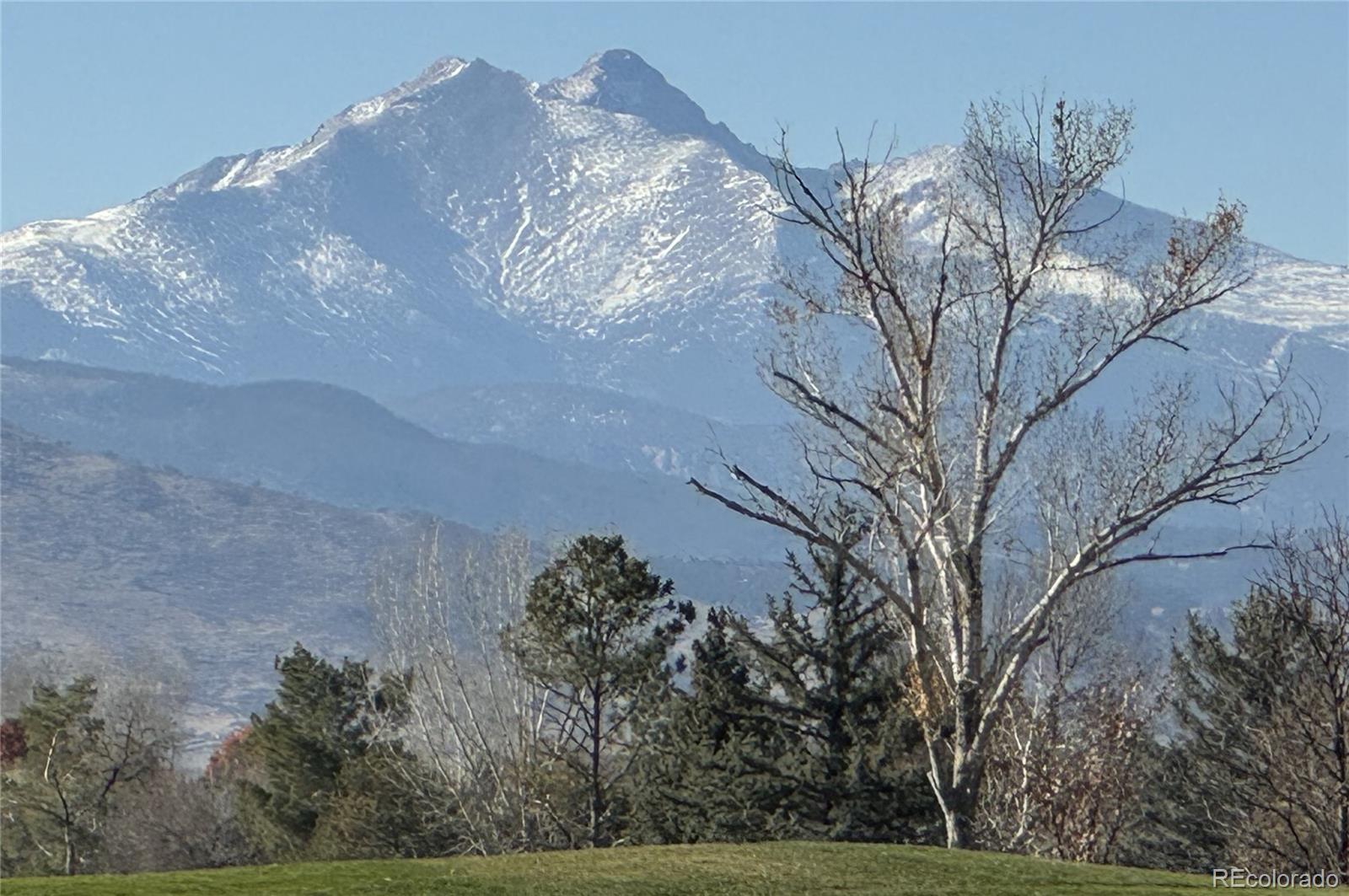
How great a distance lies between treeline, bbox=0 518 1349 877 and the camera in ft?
120

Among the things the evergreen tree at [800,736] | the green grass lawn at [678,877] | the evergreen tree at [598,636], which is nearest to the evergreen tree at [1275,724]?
the evergreen tree at [800,736]

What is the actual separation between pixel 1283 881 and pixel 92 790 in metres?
42.1

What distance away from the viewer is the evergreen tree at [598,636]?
40.1m

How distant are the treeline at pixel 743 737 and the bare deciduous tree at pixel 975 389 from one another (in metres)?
1.61

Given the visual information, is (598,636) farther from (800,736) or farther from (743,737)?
(800,736)

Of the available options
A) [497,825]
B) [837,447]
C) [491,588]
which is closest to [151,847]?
[491,588]

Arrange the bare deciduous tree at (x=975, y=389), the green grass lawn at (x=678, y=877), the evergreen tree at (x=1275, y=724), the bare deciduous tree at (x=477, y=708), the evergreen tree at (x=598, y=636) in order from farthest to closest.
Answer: the bare deciduous tree at (x=477, y=708) < the evergreen tree at (x=598, y=636) < the evergreen tree at (x=1275, y=724) < the bare deciduous tree at (x=975, y=389) < the green grass lawn at (x=678, y=877)

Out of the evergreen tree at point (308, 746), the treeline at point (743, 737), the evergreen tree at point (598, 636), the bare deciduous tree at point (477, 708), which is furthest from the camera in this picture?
the evergreen tree at point (308, 746)

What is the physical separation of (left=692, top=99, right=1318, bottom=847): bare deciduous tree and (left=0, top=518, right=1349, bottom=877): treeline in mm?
1608

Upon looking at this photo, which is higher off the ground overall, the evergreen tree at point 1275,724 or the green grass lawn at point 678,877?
the evergreen tree at point 1275,724

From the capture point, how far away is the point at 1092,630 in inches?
2258

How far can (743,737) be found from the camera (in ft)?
132

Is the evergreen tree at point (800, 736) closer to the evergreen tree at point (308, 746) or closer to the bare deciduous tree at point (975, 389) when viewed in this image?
the bare deciduous tree at point (975, 389)

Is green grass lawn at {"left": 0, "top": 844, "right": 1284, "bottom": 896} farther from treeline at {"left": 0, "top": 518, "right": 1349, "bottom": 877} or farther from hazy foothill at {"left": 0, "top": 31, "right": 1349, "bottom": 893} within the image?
treeline at {"left": 0, "top": 518, "right": 1349, "bottom": 877}
